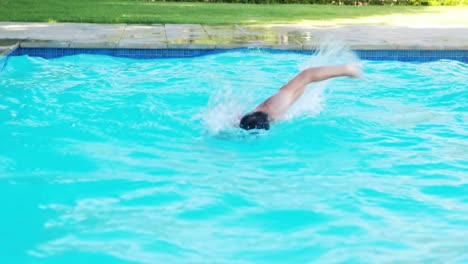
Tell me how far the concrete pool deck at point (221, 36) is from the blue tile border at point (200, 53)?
0.05 meters

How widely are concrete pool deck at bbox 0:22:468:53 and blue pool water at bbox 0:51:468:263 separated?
0.67 metres

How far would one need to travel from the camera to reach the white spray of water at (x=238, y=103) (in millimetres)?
6250

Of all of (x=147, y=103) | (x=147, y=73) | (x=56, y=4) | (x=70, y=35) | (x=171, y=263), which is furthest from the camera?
(x=56, y=4)

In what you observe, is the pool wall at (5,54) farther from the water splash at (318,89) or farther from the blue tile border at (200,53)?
the water splash at (318,89)

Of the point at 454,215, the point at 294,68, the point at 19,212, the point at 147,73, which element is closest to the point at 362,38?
the point at 294,68

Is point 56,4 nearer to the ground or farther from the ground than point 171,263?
farther from the ground

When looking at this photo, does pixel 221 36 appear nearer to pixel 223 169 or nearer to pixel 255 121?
pixel 255 121

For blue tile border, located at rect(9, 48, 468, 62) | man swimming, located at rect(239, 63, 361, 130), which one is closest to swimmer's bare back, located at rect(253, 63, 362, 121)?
man swimming, located at rect(239, 63, 361, 130)

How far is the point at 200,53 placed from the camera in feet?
30.3

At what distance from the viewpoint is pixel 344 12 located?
1477cm

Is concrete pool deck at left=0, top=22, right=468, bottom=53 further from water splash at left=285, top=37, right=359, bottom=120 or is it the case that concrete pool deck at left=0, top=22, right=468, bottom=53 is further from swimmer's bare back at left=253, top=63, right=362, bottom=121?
swimmer's bare back at left=253, top=63, right=362, bottom=121

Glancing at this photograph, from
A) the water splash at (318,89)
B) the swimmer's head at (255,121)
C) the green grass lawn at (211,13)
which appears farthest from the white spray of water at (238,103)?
the green grass lawn at (211,13)

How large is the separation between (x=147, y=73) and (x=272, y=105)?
124 inches

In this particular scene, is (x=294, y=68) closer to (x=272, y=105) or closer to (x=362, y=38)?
(x=362, y=38)
